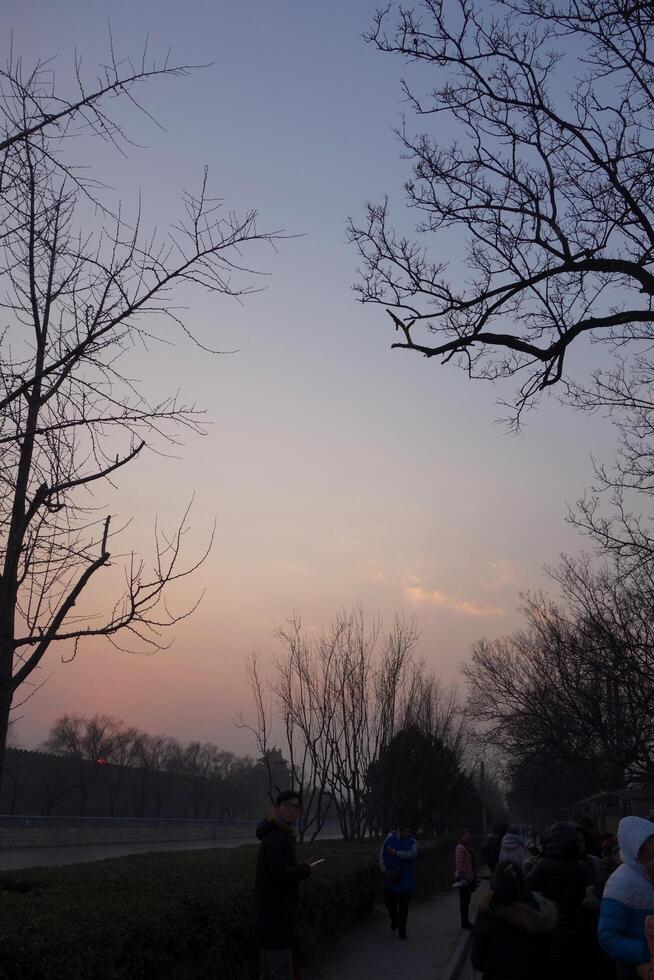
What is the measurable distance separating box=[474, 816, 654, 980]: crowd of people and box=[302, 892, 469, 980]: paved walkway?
14.4ft

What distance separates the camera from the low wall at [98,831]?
29094 mm

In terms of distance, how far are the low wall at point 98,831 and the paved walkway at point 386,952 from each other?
1667 centimetres

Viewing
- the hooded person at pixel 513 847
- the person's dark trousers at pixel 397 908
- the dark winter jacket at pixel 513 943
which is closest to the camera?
the dark winter jacket at pixel 513 943

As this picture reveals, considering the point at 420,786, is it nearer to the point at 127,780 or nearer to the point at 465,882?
the point at 465,882

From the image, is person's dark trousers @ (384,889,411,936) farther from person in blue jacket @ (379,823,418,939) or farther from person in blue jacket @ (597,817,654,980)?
person in blue jacket @ (597,817,654,980)

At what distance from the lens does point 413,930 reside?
15.1 m

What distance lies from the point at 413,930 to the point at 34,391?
1280 cm

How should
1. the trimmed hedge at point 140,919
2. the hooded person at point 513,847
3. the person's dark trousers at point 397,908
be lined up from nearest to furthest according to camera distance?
the trimmed hedge at point 140,919
the hooded person at point 513,847
the person's dark trousers at point 397,908

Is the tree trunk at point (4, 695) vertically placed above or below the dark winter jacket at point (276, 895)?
above

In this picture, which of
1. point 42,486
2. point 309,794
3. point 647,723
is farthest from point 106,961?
point 647,723

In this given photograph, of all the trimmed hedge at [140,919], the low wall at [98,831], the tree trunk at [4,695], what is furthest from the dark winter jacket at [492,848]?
the low wall at [98,831]

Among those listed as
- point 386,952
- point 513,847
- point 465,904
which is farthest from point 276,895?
point 465,904

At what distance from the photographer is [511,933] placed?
5.36 meters

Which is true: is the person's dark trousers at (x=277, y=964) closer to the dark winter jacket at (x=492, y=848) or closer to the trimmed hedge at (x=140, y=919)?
the trimmed hedge at (x=140, y=919)
